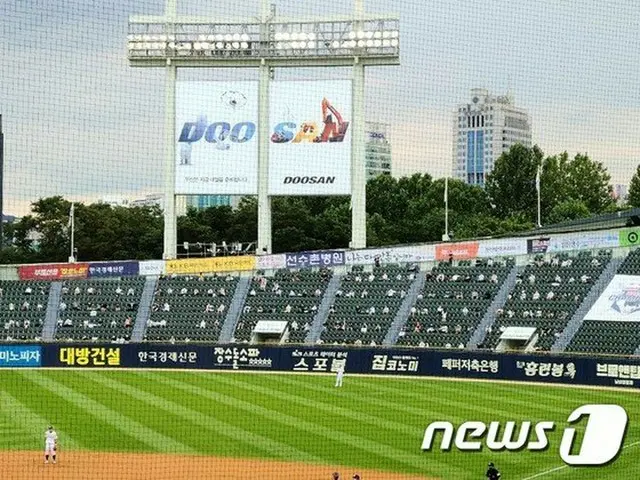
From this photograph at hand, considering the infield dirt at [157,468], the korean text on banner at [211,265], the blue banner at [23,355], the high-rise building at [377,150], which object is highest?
the high-rise building at [377,150]

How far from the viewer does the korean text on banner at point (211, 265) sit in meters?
45.1

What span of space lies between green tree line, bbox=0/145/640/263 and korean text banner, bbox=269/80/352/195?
1740cm

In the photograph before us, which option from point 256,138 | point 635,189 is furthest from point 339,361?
point 635,189

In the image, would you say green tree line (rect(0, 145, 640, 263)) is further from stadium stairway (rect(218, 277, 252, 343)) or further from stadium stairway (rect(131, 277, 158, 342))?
stadium stairway (rect(218, 277, 252, 343))

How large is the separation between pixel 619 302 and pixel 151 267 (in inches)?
733

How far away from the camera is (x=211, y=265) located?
1793 inches

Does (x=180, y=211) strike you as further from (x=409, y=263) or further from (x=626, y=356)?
(x=626, y=356)

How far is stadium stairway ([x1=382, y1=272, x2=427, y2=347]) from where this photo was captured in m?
40.0

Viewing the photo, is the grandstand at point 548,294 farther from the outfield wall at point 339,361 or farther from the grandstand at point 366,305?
the grandstand at point 366,305

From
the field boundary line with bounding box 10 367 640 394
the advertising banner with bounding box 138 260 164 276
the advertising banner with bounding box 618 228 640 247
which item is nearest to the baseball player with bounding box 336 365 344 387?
the field boundary line with bounding box 10 367 640 394

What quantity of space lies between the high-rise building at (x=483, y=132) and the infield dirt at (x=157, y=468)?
6977 cm

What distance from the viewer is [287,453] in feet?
74.7

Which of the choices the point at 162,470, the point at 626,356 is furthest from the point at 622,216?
the point at 162,470

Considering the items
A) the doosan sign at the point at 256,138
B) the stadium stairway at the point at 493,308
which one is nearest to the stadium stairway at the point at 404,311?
the stadium stairway at the point at 493,308
